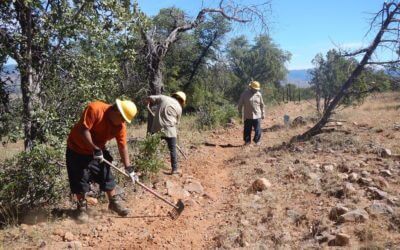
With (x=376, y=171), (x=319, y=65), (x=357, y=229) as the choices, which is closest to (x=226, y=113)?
(x=319, y=65)

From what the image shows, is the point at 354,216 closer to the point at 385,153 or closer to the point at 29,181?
the point at 385,153

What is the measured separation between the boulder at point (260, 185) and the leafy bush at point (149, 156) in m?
1.50

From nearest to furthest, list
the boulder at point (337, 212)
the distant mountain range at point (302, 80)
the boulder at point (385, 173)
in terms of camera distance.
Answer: the boulder at point (337, 212), the boulder at point (385, 173), the distant mountain range at point (302, 80)

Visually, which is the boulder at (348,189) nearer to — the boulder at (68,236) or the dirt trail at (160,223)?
the dirt trail at (160,223)

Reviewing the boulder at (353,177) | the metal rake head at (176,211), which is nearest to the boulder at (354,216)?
the boulder at (353,177)

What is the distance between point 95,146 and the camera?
16.9 ft

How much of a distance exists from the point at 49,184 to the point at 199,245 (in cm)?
216

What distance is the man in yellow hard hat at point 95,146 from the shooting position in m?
5.07

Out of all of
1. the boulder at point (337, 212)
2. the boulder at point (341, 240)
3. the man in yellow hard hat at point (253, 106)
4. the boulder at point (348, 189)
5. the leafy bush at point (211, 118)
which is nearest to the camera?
the boulder at point (341, 240)

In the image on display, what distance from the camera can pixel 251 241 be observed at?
194 inches

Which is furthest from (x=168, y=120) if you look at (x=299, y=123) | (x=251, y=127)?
(x=299, y=123)

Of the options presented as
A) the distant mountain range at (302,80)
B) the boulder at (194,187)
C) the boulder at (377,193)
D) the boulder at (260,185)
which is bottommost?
the boulder at (194,187)

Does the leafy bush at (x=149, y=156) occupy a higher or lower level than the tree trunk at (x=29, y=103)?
lower

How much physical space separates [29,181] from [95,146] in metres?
1.10
